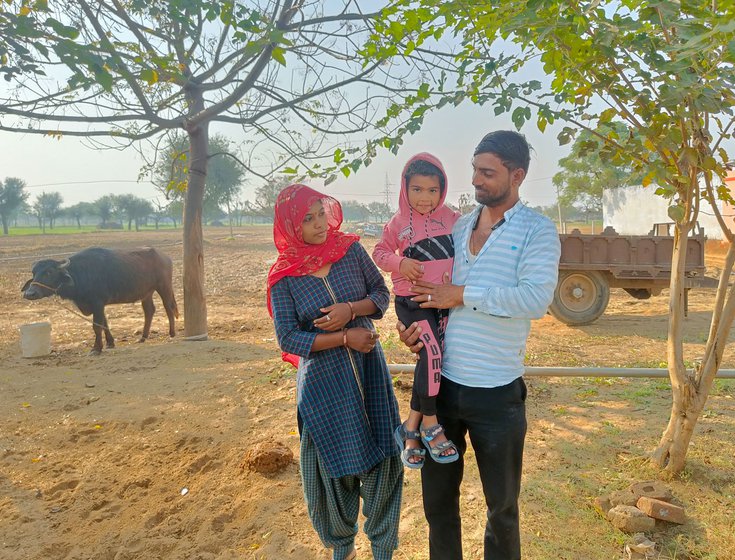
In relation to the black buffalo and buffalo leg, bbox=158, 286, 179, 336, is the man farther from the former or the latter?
buffalo leg, bbox=158, 286, 179, 336

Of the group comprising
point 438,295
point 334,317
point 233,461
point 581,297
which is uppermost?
point 438,295

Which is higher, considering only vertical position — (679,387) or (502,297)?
(502,297)

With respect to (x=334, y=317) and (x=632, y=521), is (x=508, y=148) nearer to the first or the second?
(x=334, y=317)

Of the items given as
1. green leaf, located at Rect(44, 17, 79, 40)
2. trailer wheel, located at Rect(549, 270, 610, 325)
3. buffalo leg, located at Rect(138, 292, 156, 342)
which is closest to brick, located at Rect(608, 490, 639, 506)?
green leaf, located at Rect(44, 17, 79, 40)

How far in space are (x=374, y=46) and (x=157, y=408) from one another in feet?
11.4

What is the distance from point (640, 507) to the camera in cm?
258

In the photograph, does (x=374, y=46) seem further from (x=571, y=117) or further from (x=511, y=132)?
(x=511, y=132)

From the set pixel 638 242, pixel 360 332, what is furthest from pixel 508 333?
pixel 638 242

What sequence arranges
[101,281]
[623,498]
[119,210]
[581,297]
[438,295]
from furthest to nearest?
[119,210] < [581,297] < [101,281] < [623,498] < [438,295]

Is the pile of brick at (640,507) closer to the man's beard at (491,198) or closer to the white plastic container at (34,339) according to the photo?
the man's beard at (491,198)

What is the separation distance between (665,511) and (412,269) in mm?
1829

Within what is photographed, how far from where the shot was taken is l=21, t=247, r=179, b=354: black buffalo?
6.93 meters

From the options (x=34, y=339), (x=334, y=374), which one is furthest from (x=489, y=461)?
(x=34, y=339)

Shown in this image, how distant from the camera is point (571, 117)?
2770 mm
